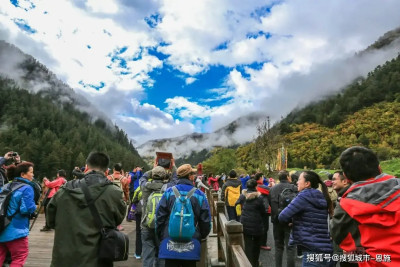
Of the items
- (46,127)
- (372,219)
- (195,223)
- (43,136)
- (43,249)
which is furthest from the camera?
(46,127)

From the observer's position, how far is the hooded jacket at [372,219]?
1.71m

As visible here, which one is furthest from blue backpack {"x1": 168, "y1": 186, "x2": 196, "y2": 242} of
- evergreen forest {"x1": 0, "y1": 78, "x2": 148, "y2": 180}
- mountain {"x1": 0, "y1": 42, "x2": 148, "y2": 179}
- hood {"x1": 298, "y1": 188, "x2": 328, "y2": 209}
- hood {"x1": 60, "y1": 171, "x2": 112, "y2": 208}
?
evergreen forest {"x1": 0, "y1": 78, "x2": 148, "y2": 180}

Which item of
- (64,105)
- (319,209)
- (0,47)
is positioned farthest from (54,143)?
(0,47)

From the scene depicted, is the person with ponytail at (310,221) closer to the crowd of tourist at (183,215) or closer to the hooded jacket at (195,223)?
the crowd of tourist at (183,215)

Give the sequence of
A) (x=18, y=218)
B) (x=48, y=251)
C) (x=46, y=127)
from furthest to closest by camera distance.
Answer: (x=46, y=127) → (x=48, y=251) → (x=18, y=218)

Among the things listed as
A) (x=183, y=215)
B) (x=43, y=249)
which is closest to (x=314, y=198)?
(x=183, y=215)

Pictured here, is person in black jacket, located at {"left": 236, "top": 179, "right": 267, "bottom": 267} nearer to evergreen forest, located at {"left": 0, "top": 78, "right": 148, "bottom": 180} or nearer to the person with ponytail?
the person with ponytail

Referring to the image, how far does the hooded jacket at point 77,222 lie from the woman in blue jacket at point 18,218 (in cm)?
122

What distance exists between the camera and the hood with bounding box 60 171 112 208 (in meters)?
2.52

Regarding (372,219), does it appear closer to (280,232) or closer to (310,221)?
(310,221)

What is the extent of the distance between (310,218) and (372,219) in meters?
1.57

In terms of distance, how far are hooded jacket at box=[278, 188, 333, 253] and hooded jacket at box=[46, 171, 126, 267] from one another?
196 cm

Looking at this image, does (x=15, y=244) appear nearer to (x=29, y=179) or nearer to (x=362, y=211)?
(x=29, y=179)

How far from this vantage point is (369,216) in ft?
5.77
